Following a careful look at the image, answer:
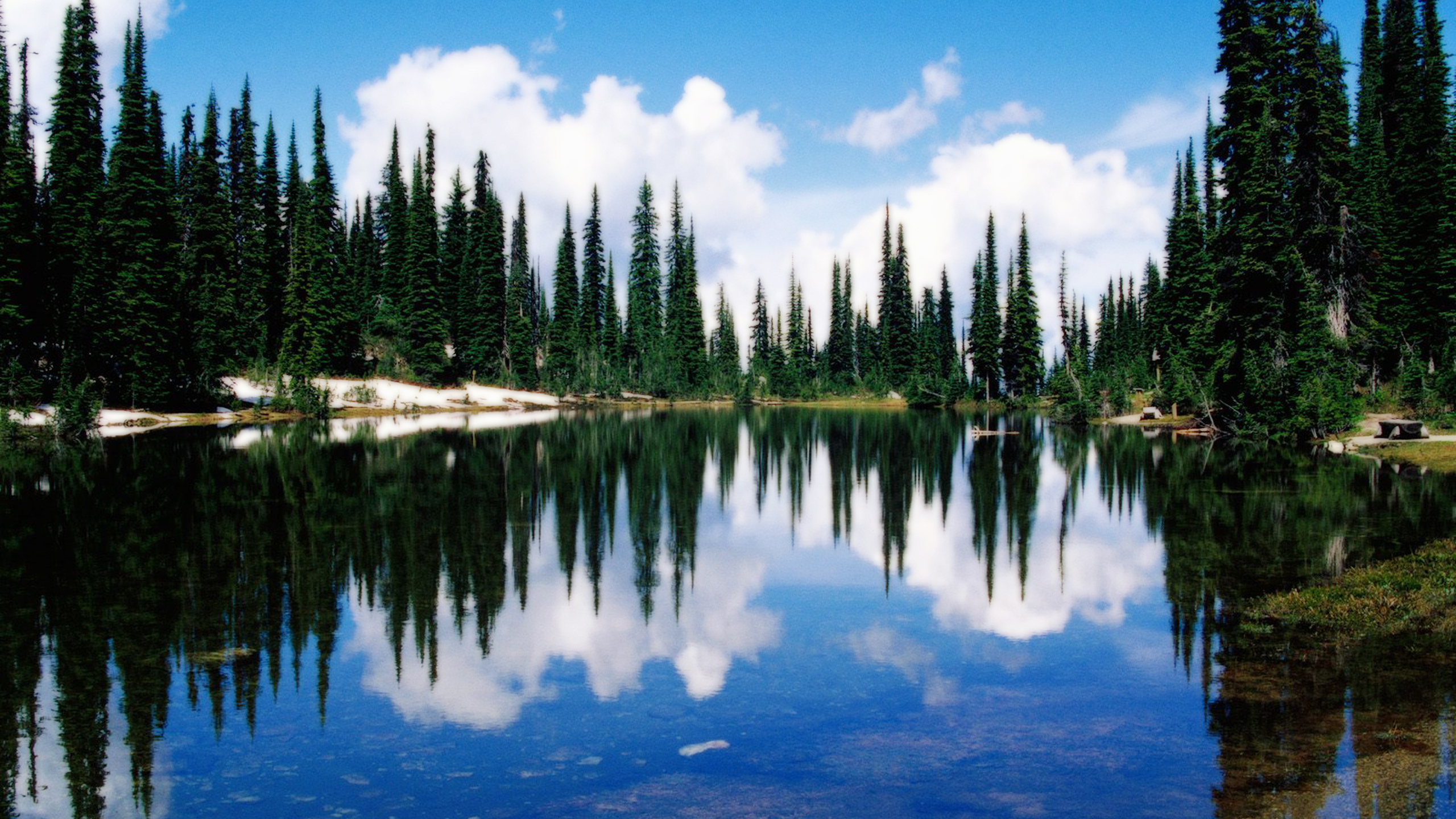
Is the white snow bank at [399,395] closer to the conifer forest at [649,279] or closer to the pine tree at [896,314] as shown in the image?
the conifer forest at [649,279]

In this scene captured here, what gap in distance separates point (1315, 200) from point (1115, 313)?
7762cm

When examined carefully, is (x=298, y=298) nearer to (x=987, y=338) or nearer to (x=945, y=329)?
(x=987, y=338)

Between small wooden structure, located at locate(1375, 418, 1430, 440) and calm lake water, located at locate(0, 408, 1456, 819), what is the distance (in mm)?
8750

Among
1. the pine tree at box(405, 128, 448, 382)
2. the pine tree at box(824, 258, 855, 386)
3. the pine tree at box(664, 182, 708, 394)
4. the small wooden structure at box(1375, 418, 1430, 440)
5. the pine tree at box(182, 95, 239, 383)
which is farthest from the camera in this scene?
the pine tree at box(824, 258, 855, 386)

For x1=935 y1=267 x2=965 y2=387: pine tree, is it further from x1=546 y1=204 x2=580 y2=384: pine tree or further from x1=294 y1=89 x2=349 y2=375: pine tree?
x1=294 y1=89 x2=349 y2=375: pine tree

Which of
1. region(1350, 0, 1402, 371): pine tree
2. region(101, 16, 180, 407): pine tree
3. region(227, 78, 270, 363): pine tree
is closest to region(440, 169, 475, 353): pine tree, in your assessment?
region(227, 78, 270, 363): pine tree

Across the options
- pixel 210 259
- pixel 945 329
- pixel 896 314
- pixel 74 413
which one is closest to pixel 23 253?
pixel 74 413

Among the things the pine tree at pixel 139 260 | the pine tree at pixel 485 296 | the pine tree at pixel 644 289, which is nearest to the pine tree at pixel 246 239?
the pine tree at pixel 139 260

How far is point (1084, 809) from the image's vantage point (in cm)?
718

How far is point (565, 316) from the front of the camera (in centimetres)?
9806

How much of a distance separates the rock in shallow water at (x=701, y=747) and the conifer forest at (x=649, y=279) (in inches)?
1361

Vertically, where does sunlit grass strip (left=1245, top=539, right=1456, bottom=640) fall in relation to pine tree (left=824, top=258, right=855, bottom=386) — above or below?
below

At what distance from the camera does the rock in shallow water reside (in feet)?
27.4

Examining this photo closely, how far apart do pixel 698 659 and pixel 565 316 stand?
8929 centimetres
